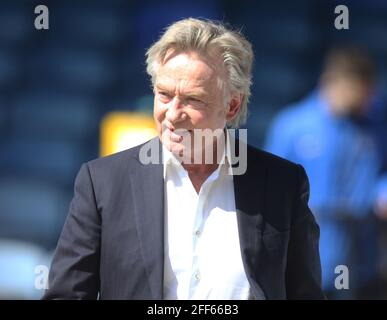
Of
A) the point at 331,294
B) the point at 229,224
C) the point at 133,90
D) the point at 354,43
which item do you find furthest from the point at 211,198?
the point at 354,43

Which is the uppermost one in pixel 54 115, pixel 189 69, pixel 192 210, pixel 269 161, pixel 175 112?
pixel 54 115

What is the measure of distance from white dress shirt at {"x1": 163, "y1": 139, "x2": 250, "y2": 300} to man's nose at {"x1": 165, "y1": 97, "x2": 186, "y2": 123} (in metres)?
0.12

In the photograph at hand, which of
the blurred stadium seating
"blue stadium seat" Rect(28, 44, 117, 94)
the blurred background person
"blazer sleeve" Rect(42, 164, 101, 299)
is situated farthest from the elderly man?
"blue stadium seat" Rect(28, 44, 117, 94)

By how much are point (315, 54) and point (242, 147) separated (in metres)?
2.96

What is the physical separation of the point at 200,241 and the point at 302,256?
0.26 m

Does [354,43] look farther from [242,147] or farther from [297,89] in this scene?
[242,147]

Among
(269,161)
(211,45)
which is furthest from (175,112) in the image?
(269,161)

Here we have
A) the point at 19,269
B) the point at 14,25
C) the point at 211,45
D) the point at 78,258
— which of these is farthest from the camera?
the point at 14,25

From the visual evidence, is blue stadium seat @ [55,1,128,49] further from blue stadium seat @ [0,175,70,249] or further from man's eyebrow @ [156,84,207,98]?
man's eyebrow @ [156,84,207,98]

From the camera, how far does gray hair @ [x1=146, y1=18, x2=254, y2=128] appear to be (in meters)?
2.20

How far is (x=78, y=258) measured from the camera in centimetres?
212

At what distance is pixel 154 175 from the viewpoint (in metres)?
2.23

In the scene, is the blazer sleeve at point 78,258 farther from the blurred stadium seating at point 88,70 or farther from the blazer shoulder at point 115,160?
the blurred stadium seating at point 88,70

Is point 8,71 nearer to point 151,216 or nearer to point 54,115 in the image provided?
point 54,115
